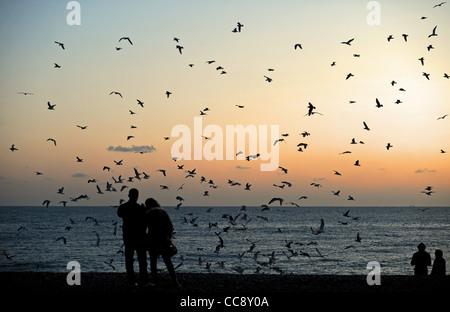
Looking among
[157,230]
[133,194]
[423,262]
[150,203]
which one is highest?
[133,194]

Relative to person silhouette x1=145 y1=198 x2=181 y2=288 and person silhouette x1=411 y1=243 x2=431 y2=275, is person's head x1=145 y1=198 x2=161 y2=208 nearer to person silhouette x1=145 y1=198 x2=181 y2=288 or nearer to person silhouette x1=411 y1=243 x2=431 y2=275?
person silhouette x1=145 y1=198 x2=181 y2=288

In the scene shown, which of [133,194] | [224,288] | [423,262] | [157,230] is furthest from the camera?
[423,262]

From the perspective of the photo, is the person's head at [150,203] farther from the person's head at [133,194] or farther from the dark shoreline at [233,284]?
the dark shoreline at [233,284]

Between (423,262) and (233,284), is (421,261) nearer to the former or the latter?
(423,262)

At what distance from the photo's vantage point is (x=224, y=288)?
16156mm

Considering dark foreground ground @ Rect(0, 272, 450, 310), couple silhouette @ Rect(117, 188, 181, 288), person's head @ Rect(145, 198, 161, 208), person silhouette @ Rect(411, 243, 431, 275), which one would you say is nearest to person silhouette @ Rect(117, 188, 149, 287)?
couple silhouette @ Rect(117, 188, 181, 288)

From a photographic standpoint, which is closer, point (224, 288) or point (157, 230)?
point (157, 230)

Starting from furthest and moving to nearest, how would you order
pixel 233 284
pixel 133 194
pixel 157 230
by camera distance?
pixel 233 284, pixel 133 194, pixel 157 230

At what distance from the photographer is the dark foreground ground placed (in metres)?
14.1

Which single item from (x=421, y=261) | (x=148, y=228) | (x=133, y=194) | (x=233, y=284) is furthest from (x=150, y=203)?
(x=421, y=261)

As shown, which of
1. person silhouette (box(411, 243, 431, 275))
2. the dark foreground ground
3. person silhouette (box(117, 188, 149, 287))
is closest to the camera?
the dark foreground ground

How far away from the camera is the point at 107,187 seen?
3023cm
